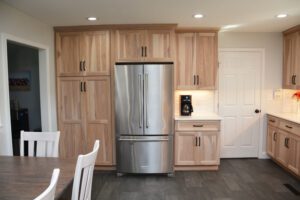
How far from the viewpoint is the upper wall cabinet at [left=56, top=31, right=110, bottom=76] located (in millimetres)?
3756

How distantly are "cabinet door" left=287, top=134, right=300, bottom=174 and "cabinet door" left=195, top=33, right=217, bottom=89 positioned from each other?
1466mm

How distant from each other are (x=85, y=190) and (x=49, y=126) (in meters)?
2.36

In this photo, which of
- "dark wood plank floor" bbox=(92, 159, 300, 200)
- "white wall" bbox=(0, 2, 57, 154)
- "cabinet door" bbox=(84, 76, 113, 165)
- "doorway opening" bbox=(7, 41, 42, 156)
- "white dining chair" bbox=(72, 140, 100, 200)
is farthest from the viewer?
"doorway opening" bbox=(7, 41, 42, 156)

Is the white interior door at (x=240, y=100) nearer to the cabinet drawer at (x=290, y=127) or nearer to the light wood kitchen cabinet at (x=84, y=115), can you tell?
the cabinet drawer at (x=290, y=127)

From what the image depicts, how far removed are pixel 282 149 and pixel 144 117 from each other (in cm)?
238

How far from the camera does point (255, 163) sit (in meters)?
4.23

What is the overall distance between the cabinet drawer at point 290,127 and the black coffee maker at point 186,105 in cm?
151

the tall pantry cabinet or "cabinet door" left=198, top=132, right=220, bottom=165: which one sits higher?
the tall pantry cabinet

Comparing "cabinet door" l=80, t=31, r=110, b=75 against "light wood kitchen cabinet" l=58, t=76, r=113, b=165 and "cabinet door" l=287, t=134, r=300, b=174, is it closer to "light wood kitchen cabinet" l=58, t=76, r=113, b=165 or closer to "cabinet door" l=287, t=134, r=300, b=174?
"light wood kitchen cabinet" l=58, t=76, r=113, b=165

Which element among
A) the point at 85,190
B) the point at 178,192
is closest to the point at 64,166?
the point at 85,190

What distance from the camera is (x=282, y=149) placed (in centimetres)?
380

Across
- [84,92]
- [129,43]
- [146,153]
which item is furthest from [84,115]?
[129,43]

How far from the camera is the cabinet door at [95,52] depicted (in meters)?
3.75

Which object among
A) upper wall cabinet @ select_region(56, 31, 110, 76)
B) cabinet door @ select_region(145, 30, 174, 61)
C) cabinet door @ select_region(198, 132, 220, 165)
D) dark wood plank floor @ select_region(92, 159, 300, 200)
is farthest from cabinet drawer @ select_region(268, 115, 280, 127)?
upper wall cabinet @ select_region(56, 31, 110, 76)
